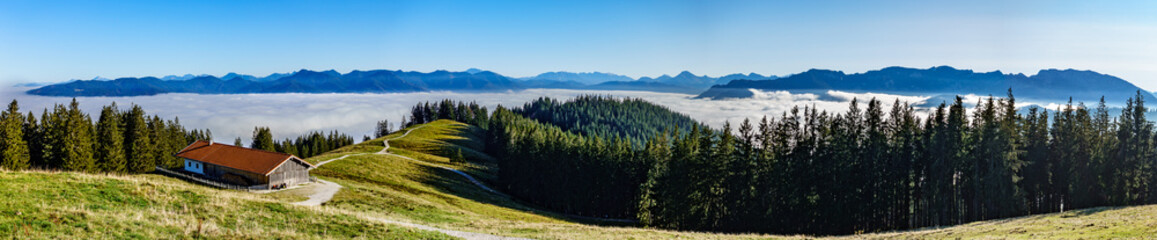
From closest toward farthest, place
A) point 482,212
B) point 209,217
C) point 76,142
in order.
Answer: point 209,217 < point 482,212 < point 76,142

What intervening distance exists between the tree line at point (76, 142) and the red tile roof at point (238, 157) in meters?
10.6

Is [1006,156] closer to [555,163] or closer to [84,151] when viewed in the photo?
[555,163]

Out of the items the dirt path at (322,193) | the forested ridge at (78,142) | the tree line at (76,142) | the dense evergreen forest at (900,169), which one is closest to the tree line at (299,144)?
the forested ridge at (78,142)

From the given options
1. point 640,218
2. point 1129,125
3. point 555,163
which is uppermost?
point 1129,125

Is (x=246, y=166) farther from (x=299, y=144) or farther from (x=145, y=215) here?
(x=299, y=144)

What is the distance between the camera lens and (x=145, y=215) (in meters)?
24.6

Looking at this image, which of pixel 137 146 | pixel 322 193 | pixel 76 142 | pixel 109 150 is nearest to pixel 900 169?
pixel 322 193

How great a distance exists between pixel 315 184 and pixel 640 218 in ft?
131

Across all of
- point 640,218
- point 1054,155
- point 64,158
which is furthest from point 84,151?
point 1054,155

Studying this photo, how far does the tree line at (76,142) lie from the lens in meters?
61.2

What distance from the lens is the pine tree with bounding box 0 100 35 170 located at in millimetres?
59250

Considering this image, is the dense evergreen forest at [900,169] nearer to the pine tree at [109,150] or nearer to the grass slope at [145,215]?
the grass slope at [145,215]

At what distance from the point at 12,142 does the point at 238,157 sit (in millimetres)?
25039

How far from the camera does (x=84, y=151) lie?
65.0 metres
